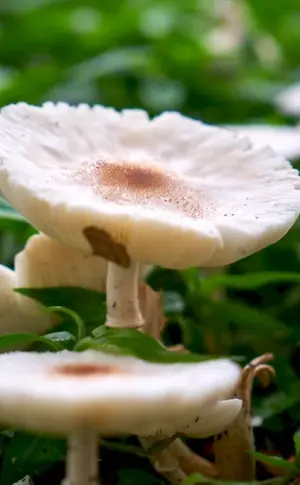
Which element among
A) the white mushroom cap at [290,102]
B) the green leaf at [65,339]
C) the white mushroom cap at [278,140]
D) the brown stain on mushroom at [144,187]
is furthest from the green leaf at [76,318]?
the white mushroom cap at [290,102]

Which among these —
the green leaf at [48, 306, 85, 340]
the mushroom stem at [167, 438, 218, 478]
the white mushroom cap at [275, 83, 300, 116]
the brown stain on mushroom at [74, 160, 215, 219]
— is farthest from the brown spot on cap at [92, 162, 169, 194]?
the white mushroom cap at [275, 83, 300, 116]

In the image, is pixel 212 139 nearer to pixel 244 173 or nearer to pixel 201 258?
pixel 244 173

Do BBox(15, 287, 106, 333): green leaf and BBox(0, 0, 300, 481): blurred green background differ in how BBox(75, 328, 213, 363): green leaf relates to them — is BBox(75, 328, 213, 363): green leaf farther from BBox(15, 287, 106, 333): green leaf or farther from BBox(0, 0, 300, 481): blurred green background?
BBox(0, 0, 300, 481): blurred green background

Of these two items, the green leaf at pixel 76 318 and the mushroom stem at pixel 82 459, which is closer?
the mushroom stem at pixel 82 459

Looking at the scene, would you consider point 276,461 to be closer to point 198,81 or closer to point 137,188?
point 137,188

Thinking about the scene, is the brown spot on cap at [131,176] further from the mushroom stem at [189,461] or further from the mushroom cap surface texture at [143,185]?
the mushroom stem at [189,461]

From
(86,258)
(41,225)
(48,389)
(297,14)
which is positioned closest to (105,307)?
(86,258)
